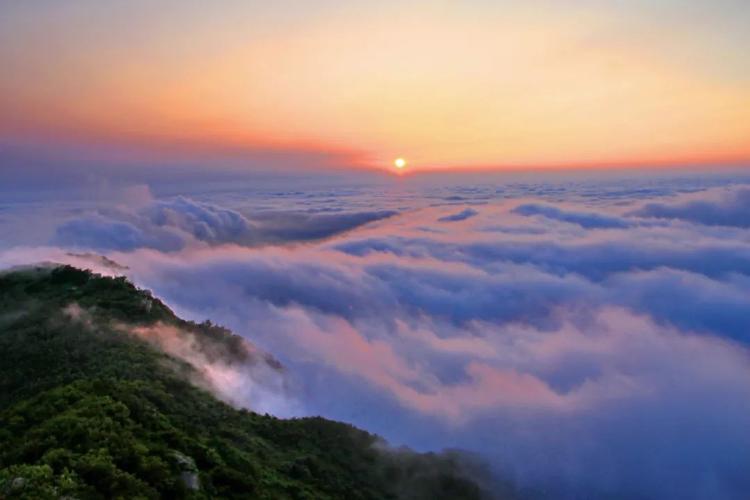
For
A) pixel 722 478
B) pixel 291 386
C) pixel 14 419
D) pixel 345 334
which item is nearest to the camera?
pixel 14 419

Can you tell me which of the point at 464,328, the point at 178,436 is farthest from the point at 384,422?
the point at 464,328

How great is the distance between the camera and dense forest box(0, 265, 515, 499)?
543 inches

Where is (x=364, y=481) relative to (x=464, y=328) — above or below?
above

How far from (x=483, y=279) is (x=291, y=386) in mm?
100000

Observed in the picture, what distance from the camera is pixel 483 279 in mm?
144875

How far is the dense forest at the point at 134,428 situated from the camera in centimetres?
1378

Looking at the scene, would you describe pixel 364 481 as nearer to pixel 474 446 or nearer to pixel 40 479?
pixel 40 479

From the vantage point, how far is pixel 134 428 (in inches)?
653

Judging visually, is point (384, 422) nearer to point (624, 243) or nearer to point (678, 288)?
point (678, 288)

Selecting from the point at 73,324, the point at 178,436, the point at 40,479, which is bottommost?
the point at 73,324

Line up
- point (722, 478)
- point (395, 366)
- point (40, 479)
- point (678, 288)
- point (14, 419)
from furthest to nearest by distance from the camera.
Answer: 1. point (678, 288)
2. point (395, 366)
3. point (722, 478)
4. point (14, 419)
5. point (40, 479)

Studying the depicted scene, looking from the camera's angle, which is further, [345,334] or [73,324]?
[345,334]

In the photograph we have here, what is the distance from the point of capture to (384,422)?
2281 inches

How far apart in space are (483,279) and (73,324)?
399 feet
